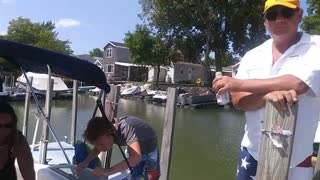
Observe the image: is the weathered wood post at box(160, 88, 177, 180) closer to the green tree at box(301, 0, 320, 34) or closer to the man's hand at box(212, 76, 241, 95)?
the man's hand at box(212, 76, 241, 95)

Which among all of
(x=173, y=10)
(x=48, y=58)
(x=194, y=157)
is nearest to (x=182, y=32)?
(x=173, y=10)

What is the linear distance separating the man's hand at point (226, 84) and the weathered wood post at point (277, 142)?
1.14 feet

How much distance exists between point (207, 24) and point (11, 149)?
42.7 metres

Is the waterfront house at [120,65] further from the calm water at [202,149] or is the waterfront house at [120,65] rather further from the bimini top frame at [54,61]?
the bimini top frame at [54,61]

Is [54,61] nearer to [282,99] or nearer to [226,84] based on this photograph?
[226,84]

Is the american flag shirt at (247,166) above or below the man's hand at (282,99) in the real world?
below

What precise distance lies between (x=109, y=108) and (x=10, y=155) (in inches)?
191

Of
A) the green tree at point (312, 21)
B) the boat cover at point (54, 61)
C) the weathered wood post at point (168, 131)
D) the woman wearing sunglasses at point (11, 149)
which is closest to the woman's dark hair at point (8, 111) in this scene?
the woman wearing sunglasses at point (11, 149)

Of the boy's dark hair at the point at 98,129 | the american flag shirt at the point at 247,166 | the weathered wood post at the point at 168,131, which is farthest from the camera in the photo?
the weathered wood post at the point at 168,131

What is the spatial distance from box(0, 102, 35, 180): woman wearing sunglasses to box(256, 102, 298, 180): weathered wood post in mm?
2287

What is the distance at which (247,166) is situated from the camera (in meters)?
3.00

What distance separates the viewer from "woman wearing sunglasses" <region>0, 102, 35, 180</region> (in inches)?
150

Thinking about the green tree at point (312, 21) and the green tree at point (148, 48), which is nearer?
the green tree at point (312, 21)

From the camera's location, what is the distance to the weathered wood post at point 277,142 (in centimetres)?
236
